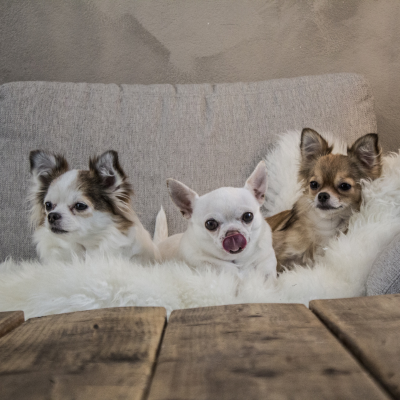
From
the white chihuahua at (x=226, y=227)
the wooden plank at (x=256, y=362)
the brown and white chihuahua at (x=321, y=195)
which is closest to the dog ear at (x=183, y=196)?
the white chihuahua at (x=226, y=227)

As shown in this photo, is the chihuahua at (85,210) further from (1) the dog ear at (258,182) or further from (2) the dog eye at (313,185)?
(2) the dog eye at (313,185)

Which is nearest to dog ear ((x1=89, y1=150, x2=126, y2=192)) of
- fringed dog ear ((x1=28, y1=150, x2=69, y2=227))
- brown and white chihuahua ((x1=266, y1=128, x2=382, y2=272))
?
fringed dog ear ((x1=28, y1=150, x2=69, y2=227))

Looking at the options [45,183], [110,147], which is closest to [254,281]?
[45,183]

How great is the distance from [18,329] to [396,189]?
1022mm

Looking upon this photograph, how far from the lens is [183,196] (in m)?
1.15

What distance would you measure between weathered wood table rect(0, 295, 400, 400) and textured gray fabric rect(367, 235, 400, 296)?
0.27m

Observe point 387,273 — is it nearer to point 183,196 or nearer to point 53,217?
point 183,196

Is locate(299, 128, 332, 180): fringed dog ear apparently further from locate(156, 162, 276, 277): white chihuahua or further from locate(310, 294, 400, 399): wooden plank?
locate(310, 294, 400, 399): wooden plank

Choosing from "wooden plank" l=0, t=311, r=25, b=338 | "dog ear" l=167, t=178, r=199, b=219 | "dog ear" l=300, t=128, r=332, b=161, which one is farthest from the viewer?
"dog ear" l=300, t=128, r=332, b=161

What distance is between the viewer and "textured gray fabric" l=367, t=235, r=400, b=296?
31.2 inches

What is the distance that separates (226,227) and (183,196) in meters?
0.19

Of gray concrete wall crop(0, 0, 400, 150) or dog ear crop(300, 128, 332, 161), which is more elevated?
gray concrete wall crop(0, 0, 400, 150)

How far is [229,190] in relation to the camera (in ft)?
3.66

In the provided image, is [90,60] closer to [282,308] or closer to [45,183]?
[45,183]
